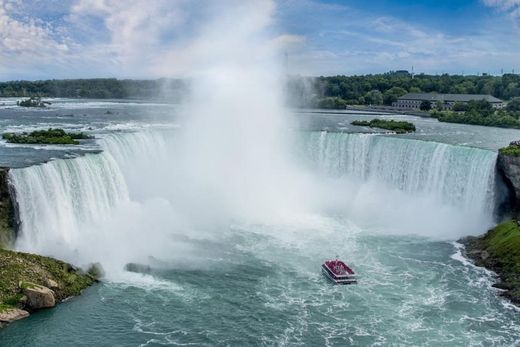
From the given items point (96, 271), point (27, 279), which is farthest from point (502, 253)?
point (27, 279)

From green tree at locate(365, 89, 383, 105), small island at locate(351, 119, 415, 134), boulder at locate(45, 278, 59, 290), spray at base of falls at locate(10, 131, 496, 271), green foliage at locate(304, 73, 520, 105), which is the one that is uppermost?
green foliage at locate(304, 73, 520, 105)

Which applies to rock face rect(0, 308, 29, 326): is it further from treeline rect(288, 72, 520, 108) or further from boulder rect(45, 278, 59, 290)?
treeline rect(288, 72, 520, 108)

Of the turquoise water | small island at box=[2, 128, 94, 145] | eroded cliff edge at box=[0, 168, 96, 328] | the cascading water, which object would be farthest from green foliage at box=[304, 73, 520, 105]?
eroded cliff edge at box=[0, 168, 96, 328]

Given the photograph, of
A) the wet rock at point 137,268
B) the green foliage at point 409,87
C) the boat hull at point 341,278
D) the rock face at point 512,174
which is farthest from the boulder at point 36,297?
the green foliage at point 409,87

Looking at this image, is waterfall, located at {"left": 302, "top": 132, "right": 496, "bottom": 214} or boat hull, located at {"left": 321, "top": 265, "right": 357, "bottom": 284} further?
waterfall, located at {"left": 302, "top": 132, "right": 496, "bottom": 214}

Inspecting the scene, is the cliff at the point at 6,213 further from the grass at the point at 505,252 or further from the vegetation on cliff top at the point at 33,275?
the grass at the point at 505,252

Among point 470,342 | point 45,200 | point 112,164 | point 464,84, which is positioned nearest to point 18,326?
point 45,200

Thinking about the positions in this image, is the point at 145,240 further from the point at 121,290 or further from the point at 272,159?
the point at 272,159

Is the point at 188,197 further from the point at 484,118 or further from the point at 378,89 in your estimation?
the point at 378,89
